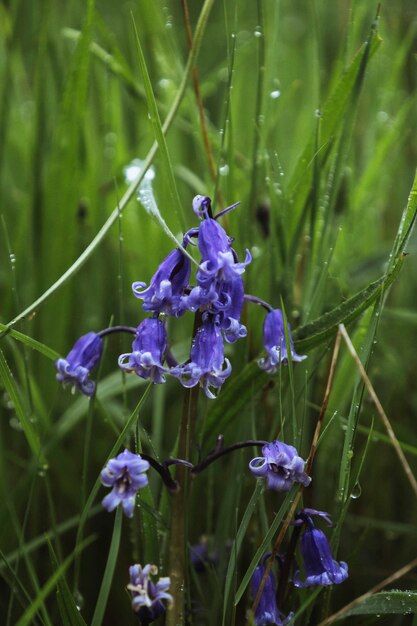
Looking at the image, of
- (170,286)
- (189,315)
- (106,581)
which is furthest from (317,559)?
(189,315)

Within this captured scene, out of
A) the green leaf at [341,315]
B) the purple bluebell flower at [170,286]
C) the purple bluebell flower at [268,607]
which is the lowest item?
the purple bluebell flower at [268,607]

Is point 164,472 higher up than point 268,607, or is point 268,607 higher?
point 164,472

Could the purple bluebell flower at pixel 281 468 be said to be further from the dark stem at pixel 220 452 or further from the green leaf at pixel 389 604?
the green leaf at pixel 389 604

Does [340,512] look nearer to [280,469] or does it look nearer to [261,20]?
[280,469]

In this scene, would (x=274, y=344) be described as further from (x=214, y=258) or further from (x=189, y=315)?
(x=189, y=315)

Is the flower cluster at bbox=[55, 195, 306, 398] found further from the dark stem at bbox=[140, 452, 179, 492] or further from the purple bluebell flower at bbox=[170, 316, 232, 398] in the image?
the dark stem at bbox=[140, 452, 179, 492]

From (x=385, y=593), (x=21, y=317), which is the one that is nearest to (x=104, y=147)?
(x=21, y=317)

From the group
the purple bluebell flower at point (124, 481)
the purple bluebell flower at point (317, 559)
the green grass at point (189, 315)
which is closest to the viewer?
the purple bluebell flower at point (124, 481)

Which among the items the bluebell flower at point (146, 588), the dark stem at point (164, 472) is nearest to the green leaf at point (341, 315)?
the dark stem at point (164, 472)
